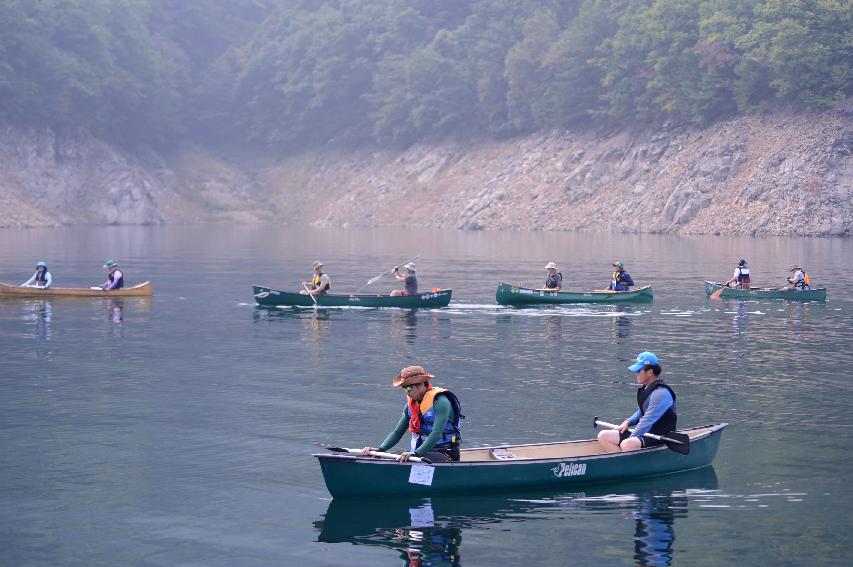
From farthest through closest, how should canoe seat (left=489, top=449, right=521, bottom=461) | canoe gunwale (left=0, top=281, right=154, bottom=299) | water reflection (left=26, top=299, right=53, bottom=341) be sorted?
canoe gunwale (left=0, top=281, right=154, bottom=299) < water reflection (left=26, top=299, right=53, bottom=341) < canoe seat (left=489, top=449, right=521, bottom=461)

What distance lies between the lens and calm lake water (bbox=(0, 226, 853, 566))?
1747 cm

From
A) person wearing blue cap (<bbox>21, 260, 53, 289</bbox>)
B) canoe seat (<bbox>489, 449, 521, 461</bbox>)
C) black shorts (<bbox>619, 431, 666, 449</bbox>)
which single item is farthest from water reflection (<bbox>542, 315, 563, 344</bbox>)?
person wearing blue cap (<bbox>21, 260, 53, 289</bbox>)

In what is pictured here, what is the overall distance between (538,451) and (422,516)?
2.77 m

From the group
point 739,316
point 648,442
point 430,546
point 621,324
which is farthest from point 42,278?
point 430,546

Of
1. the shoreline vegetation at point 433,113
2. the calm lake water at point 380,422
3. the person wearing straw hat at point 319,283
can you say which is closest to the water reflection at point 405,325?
the calm lake water at point 380,422

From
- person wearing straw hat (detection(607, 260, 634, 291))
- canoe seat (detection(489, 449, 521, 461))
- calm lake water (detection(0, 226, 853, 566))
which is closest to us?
calm lake water (detection(0, 226, 853, 566))

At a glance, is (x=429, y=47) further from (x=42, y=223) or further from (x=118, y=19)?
(x=42, y=223)

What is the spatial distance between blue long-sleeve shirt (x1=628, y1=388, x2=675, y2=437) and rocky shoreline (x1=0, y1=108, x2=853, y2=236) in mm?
88132

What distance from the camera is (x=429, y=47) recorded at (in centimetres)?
14700

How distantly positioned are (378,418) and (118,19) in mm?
136983

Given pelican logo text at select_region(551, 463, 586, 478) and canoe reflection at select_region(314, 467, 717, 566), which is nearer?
canoe reflection at select_region(314, 467, 717, 566)

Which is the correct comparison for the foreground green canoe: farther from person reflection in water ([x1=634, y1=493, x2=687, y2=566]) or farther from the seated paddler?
person reflection in water ([x1=634, y1=493, x2=687, y2=566])

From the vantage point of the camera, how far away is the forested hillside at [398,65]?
111 meters

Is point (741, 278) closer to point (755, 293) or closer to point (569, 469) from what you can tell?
point (755, 293)
